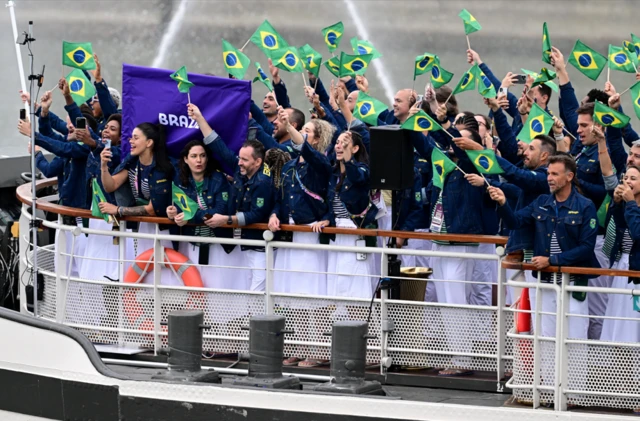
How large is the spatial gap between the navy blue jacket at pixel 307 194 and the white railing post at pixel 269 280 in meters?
0.59

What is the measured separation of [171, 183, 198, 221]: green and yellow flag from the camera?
330 inches

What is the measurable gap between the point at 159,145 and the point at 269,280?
4.74 feet

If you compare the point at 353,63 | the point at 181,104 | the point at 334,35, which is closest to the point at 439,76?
the point at 353,63

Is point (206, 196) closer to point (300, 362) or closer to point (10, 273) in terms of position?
point (300, 362)

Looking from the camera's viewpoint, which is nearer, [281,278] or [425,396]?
[425,396]

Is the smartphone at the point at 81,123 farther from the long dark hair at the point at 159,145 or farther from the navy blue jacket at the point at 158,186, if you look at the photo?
the long dark hair at the point at 159,145

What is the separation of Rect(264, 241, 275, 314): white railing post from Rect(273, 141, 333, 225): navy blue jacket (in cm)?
59

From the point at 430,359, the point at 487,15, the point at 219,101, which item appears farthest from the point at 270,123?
the point at 487,15

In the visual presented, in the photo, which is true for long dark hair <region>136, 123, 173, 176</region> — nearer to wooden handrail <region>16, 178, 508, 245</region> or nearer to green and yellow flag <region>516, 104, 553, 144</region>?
wooden handrail <region>16, 178, 508, 245</region>

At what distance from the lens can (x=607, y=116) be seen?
25.3 ft

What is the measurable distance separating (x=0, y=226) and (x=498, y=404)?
5553mm

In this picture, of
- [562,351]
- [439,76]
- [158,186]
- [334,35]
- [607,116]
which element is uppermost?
[334,35]

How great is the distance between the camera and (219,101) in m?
8.77

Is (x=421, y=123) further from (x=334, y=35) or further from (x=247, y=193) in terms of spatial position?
(x=334, y=35)
